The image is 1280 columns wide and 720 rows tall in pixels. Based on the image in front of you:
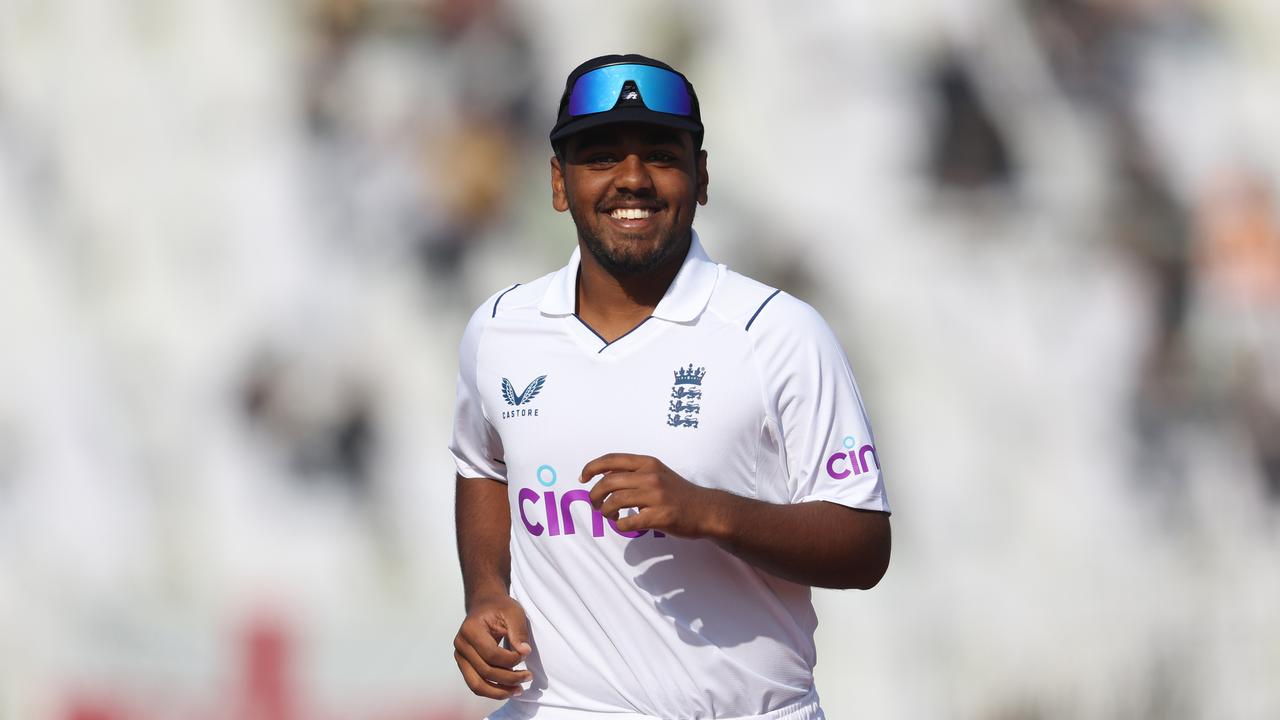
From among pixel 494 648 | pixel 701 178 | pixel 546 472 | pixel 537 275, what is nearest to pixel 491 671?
pixel 494 648

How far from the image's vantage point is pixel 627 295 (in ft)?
7.37

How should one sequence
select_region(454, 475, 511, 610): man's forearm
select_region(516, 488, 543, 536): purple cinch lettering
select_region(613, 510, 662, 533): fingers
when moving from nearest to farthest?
1. select_region(613, 510, 662, 533): fingers
2. select_region(516, 488, 543, 536): purple cinch lettering
3. select_region(454, 475, 511, 610): man's forearm

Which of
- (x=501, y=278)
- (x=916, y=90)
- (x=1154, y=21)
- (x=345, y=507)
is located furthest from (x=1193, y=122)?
(x=345, y=507)

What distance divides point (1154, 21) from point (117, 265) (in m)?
3.39

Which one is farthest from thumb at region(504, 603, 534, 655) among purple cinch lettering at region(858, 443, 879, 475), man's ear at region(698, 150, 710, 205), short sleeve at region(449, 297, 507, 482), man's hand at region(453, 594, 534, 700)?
man's ear at region(698, 150, 710, 205)

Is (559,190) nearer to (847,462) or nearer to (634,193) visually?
(634,193)

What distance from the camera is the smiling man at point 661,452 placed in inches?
83.2

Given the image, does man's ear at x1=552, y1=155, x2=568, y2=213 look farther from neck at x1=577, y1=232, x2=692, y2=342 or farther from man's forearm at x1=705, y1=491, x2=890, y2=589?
man's forearm at x1=705, y1=491, x2=890, y2=589

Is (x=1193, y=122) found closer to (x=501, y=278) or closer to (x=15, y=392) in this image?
(x=501, y=278)

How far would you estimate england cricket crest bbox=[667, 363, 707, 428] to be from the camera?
211cm

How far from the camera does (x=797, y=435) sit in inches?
83.9

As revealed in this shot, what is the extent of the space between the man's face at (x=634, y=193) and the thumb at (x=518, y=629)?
520 millimetres

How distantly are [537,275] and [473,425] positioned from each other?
239cm

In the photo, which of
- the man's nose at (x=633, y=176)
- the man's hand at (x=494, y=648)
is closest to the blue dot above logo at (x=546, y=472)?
the man's hand at (x=494, y=648)
